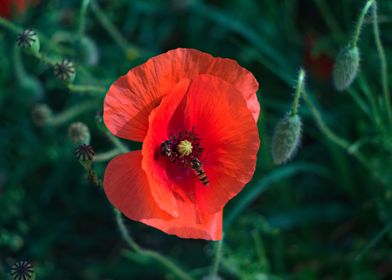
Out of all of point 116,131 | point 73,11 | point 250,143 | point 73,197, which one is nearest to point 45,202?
point 73,197

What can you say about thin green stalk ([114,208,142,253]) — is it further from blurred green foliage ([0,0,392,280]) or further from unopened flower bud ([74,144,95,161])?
blurred green foliage ([0,0,392,280])

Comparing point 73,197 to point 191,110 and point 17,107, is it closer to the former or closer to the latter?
point 17,107

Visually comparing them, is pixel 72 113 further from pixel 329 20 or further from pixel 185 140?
pixel 329 20

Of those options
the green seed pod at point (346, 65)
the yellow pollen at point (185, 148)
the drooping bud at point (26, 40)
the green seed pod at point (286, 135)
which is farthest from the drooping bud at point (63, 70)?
the green seed pod at point (346, 65)

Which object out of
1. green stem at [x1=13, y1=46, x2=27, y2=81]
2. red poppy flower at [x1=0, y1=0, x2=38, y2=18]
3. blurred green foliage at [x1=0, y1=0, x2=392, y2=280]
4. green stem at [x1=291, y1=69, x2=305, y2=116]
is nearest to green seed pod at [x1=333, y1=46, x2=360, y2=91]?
green stem at [x1=291, y1=69, x2=305, y2=116]

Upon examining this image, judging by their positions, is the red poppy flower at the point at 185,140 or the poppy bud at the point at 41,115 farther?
the poppy bud at the point at 41,115

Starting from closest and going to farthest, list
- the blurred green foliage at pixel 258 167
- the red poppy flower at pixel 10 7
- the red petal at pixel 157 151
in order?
1. the red petal at pixel 157 151
2. the blurred green foliage at pixel 258 167
3. the red poppy flower at pixel 10 7

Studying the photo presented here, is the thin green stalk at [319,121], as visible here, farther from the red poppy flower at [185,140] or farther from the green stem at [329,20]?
the green stem at [329,20]
